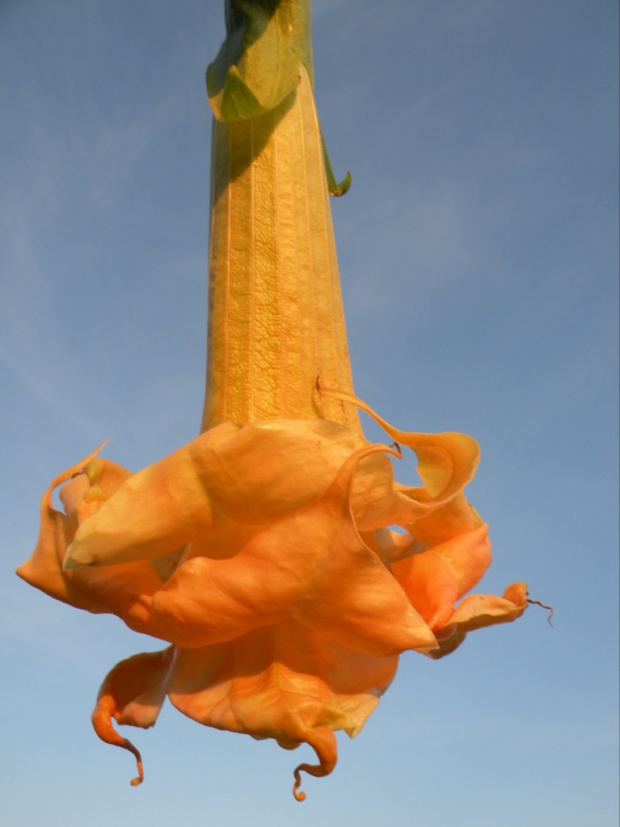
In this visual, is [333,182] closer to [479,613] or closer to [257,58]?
[257,58]

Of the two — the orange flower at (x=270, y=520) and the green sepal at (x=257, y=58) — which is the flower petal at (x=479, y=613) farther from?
the green sepal at (x=257, y=58)

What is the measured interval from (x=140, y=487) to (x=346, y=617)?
26cm

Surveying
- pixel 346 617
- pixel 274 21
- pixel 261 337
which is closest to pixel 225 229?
pixel 261 337

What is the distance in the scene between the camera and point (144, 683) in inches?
45.3

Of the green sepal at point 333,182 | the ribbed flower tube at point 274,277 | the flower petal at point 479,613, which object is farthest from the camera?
the green sepal at point 333,182

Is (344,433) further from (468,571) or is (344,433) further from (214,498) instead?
(468,571)

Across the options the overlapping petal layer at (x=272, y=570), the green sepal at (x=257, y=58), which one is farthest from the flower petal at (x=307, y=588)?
the green sepal at (x=257, y=58)

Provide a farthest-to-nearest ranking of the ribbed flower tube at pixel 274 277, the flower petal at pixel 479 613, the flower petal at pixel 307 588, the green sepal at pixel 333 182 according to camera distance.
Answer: the green sepal at pixel 333 182 → the ribbed flower tube at pixel 274 277 → the flower petal at pixel 479 613 → the flower petal at pixel 307 588

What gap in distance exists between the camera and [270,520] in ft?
3.11

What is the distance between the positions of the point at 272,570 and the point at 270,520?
0.18 feet

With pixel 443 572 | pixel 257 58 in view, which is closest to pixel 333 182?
pixel 257 58

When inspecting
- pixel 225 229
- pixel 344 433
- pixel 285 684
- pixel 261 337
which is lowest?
pixel 285 684

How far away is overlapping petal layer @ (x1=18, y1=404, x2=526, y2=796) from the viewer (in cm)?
92

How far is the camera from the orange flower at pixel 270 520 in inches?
36.3
